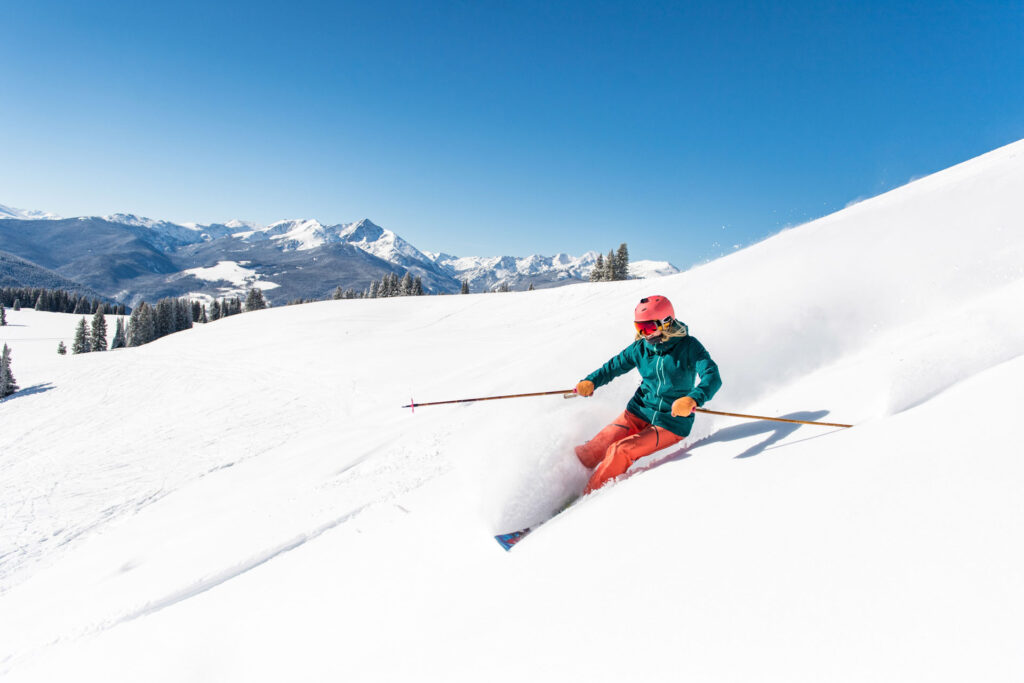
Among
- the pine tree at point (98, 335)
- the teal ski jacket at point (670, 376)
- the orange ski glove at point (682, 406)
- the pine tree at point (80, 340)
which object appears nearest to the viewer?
the orange ski glove at point (682, 406)

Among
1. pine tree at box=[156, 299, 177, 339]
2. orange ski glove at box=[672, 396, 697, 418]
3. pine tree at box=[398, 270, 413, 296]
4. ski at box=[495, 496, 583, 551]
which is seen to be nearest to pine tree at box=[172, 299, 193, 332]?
pine tree at box=[156, 299, 177, 339]

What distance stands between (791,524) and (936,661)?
2.99 feet

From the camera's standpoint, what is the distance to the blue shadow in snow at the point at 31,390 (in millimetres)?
19353

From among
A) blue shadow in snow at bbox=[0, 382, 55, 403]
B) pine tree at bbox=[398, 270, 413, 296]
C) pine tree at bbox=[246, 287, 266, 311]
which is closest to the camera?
blue shadow in snow at bbox=[0, 382, 55, 403]

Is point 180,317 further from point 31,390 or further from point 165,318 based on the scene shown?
point 31,390

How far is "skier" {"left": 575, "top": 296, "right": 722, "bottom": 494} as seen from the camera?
13.9 feet

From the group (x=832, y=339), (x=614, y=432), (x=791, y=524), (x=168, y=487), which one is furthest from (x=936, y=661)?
(x=168, y=487)

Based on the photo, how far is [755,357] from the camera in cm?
626

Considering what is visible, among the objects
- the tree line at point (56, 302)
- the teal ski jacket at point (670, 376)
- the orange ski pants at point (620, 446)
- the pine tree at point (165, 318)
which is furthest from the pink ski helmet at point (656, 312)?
the tree line at point (56, 302)

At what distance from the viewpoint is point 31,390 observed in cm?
1978

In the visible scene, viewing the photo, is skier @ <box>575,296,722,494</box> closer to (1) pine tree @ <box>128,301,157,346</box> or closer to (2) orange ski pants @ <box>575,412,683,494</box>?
(2) orange ski pants @ <box>575,412,683,494</box>

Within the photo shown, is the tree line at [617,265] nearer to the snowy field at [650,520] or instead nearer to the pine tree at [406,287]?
the pine tree at [406,287]

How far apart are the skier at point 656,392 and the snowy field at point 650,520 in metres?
0.26

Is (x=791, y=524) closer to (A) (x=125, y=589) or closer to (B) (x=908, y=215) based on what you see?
(A) (x=125, y=589)
